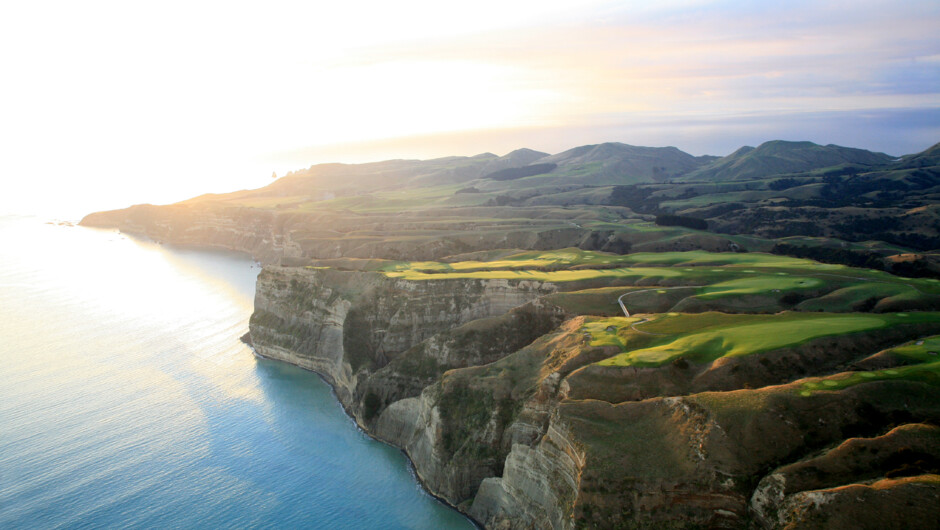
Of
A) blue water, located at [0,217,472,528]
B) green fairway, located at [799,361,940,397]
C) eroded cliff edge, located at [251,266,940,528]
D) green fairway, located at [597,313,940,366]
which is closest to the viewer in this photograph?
eroded cliff edge, located at [251,266,940,528]

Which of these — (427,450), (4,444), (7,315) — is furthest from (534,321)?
(7,315)

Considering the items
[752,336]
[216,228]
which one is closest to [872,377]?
[752,336]

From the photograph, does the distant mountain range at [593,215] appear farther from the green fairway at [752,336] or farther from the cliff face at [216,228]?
the green fairway at [752,336]

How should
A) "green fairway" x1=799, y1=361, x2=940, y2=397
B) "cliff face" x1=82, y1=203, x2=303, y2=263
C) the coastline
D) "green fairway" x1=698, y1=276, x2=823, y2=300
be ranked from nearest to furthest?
"green fairway" x1=799, y1=361, x2=940, y2=397, the coastline, "green fairway" x1=698, y1=276, x2=823, y2=300, "cliff face" x1=82, y1=203, x2=303, y2=263

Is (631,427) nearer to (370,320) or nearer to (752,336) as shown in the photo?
(752,336)

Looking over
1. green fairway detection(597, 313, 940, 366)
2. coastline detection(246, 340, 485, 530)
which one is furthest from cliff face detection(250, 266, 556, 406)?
green fairway detection(597, 313, 940, 366)

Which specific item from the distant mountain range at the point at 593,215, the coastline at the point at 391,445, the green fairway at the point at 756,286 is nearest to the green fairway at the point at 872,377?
the green fairway at the point at 756,286

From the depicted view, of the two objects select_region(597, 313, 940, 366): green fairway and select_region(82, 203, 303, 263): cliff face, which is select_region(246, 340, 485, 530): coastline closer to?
select_region(597, 313, 940, 366): green fairway
